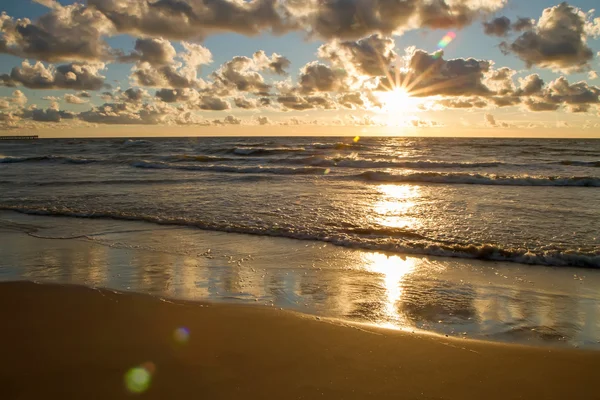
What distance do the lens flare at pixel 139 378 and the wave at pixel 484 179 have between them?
20.4 meters

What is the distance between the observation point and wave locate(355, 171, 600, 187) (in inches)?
794

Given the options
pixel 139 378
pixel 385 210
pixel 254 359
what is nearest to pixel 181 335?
pixel 139 378

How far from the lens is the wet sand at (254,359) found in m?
3.36

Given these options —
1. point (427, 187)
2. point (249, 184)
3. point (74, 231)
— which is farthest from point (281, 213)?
point (427, 187)

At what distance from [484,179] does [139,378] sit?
21653mm

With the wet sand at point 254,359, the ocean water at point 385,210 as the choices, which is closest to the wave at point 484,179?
the ocean water at point 385,210

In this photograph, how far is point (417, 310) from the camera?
5.20 metres

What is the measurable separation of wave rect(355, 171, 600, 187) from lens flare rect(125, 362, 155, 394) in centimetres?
2044

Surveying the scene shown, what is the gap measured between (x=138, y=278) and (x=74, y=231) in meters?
4.47

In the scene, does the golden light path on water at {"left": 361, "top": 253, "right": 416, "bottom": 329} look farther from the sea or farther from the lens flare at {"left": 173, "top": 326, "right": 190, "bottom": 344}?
the lens flare at {"left": 173, "top": 326, "right": 190, "bottom": 344}

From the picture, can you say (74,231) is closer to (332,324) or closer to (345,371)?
(332,324)

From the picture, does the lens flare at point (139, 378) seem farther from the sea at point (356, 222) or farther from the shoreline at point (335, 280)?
the sea at point (356, 222)

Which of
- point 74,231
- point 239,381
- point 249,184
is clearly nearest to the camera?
point 239,381

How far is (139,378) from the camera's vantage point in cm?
350
